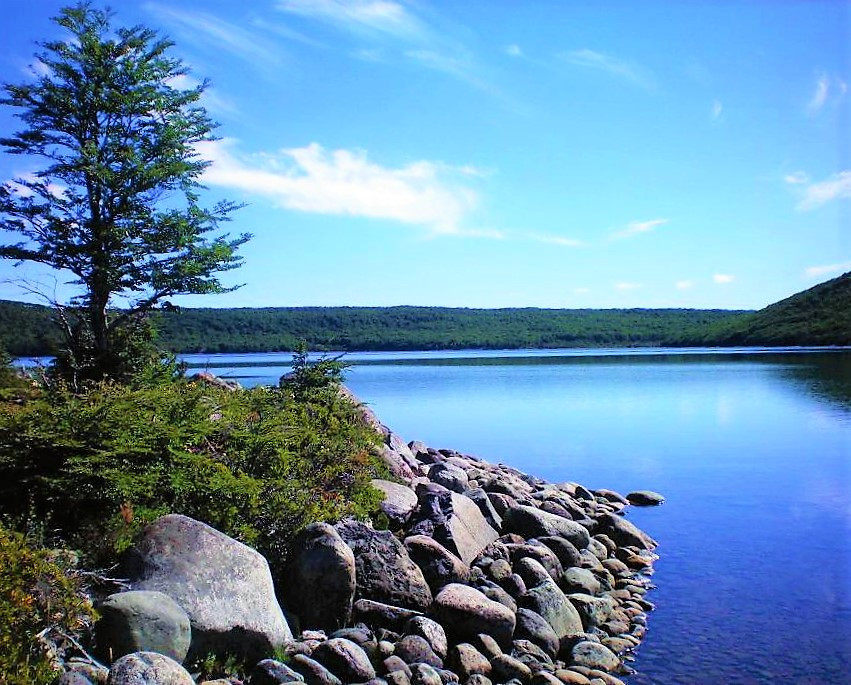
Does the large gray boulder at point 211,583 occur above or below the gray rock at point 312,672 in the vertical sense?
above

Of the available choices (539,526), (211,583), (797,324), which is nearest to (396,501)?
(539,526)

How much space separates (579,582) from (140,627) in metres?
7.48

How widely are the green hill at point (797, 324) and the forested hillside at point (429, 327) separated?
846 cm

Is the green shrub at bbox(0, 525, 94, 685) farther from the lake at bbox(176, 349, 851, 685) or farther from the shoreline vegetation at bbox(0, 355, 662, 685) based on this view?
the lake at bbox(176, 349, 851, 685)

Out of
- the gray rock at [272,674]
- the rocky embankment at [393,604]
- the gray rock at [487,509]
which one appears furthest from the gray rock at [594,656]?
the gray rock at [272,674]

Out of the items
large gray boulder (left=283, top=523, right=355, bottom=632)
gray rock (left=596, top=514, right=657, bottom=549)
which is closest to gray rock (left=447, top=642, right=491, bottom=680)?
large gray boulder (left=283, top=523, right=355, bottom=632)

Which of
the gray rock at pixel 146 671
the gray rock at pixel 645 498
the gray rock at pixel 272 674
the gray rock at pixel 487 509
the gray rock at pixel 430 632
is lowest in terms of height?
the gray rock at pixel 645 498

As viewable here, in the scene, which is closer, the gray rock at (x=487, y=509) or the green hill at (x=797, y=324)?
the gray rock at (x=487, y=509)

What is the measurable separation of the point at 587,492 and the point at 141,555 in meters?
14.4

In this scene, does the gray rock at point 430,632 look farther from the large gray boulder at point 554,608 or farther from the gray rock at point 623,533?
the gray rock at point 623,533

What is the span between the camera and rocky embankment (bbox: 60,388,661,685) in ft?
24.0

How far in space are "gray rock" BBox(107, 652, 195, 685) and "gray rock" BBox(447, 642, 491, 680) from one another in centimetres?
339

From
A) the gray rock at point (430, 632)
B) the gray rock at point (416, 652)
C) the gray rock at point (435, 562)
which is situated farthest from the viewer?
the gray rock at point (435, 562)

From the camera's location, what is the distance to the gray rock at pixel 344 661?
814cm
